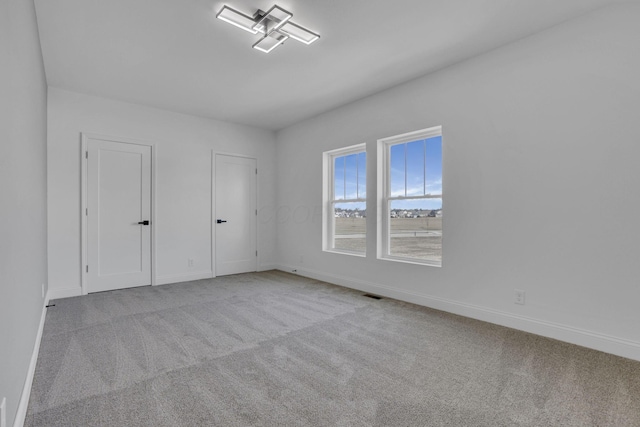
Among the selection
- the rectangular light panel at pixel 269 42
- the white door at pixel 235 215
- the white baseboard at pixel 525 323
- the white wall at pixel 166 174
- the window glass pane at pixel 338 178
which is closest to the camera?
the white baseboard at pixel 525 323

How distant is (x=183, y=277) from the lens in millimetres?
5105

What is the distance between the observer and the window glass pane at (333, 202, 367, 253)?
4773 millimetres

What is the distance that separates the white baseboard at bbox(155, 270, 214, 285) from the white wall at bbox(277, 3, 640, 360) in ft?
10.0

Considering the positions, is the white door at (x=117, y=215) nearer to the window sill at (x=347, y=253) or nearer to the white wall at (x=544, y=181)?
the window sill at (x=347, y=253)

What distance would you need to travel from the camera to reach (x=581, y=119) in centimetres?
266

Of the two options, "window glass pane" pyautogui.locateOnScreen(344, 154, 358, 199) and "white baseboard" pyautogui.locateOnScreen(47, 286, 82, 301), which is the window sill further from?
"white baseboard" pyautogui.locateOnScreen(47, 286, 82, 301)

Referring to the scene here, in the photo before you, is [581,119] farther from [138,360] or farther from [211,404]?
[138,360]

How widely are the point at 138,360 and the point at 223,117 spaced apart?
399cm

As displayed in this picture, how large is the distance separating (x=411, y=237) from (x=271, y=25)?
9.27ft

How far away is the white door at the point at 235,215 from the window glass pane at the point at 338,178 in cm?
162

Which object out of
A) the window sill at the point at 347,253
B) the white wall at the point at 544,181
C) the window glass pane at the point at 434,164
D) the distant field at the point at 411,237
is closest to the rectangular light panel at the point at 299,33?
the white wall at the point at 544,181

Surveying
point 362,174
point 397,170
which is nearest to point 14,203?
point 397,170

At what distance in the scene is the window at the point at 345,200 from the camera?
4.79 m

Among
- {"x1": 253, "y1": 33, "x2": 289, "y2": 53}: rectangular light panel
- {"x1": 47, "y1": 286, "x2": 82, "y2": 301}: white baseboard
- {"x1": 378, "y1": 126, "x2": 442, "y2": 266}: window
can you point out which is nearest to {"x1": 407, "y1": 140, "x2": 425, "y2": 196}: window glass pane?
{"x1": 378, "y1": 126, "x2": 442, "y2": 266}: window
